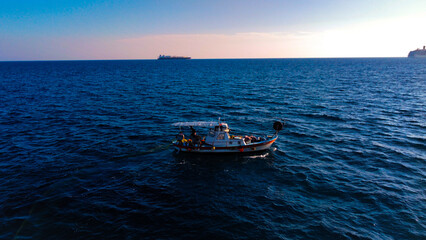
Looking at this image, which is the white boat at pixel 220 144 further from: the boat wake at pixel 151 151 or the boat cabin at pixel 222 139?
the boat wake at pixel 151 151

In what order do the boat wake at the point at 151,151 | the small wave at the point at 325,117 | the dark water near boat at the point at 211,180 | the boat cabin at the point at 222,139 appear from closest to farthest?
the dark water near boat at the point at 211,180, the boat wake at the point at 151,151, the boat cabin at the point at 222,139, the small wave at the point at 325,117

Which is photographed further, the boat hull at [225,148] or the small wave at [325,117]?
the small wave at [325,117]

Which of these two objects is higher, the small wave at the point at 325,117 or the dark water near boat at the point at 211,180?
the small wave at the point at 325,117

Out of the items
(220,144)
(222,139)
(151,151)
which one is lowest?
(151,151)

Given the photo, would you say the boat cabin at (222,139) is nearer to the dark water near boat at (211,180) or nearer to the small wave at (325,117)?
the dark water near boat at (211,180)

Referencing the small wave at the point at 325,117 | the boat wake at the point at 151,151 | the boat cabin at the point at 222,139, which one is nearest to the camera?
the boat wake at the point at 151,151

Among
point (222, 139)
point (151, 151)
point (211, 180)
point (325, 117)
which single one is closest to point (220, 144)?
point (222, 139)

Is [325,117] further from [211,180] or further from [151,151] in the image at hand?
[151,151]

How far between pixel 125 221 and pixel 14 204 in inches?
439

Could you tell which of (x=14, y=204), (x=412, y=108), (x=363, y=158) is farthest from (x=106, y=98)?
(x=412, y=108)

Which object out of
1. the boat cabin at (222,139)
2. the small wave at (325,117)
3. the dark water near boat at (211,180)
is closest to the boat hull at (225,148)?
the boat cabin at (222,139)

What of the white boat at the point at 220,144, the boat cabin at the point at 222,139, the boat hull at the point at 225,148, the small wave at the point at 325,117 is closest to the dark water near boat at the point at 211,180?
the small wave at the point at 325,117

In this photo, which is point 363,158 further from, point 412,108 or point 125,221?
point 412,108

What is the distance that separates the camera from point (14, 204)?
67.2 feet
